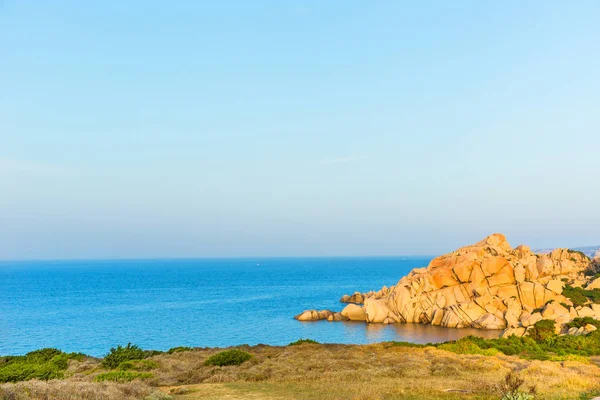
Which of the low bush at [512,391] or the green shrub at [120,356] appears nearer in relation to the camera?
the low bush at [512,391]

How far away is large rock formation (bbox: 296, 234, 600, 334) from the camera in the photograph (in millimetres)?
69188

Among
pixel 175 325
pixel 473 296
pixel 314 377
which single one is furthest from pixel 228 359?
pixel 473 296

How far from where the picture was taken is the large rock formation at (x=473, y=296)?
69.2 metres

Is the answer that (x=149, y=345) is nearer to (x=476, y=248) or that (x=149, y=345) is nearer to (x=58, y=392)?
(x=58, y=392)

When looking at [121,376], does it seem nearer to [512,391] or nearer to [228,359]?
[228,359]

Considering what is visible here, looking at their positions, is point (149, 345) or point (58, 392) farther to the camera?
point (149, 345)

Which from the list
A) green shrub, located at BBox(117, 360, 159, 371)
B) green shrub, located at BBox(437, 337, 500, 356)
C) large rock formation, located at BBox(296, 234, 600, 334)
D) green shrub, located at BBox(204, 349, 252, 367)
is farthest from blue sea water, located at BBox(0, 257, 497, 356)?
green shrub, located at BBox(204, 349, 252, 367)

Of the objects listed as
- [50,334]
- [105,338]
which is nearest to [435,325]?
[105,338]

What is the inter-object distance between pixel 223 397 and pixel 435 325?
62.1 meters

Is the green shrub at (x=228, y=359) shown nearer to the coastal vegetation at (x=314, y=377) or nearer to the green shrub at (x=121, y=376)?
the coastal vegetation at (x=314, y=377)

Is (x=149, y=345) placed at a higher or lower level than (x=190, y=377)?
lower

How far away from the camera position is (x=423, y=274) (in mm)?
79500

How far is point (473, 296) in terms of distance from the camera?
74.1m

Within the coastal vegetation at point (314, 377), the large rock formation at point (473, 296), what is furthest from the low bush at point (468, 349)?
the large rock formation at point (473, 296)
